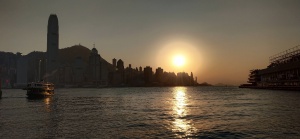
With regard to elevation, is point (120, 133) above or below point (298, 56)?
below

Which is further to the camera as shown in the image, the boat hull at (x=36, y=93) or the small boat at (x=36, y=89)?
the small boat at (x=36, y=89)

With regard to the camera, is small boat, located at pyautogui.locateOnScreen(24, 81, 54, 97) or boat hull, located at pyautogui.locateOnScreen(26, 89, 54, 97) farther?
small boat, located at pyautogui.locateOnScreen(24, 81, 54, 97)

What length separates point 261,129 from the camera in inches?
1401

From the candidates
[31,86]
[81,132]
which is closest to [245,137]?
[81,132]

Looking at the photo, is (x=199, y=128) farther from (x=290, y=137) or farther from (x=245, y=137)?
(x=290, y=137)

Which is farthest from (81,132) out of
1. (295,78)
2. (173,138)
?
(295,78)

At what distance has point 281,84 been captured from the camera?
182 meters

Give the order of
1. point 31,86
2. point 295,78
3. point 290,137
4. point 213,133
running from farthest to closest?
point 295,78 → point 31,86 → point 213,133 → point 290,137

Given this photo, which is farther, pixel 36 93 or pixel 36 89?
pixel 36 89

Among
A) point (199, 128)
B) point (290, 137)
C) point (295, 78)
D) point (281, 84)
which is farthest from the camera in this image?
point (281, 84)

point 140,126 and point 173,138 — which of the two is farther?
point 140,126

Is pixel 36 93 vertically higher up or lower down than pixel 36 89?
lower down

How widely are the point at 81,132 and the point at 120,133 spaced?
5.11m

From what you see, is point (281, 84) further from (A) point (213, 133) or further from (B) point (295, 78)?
(A) point (213, 133)
